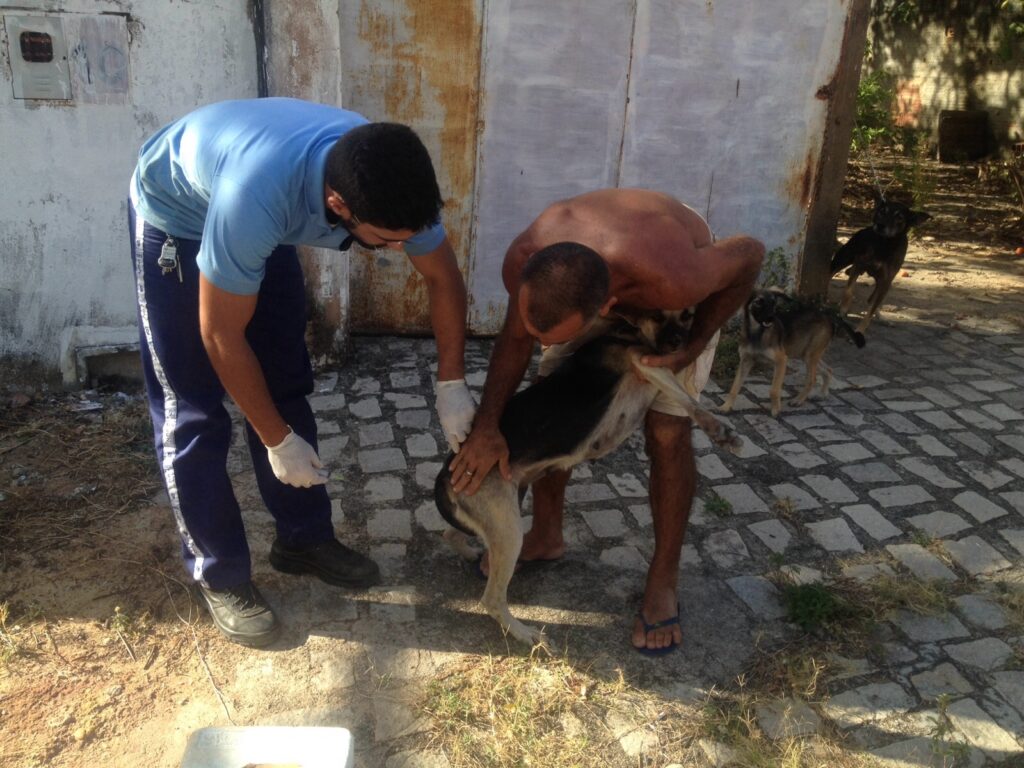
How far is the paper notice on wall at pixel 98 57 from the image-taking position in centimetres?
453

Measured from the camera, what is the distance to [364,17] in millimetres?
5438

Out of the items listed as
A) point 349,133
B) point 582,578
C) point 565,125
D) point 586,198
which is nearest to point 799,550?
point 582,578

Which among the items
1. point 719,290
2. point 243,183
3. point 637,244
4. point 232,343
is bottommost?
point 232,343

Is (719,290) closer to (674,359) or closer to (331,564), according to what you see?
(674,359)

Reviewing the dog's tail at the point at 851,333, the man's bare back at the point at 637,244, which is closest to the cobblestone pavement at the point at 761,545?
the dog's tail at the point at 851,333

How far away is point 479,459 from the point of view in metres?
2.95

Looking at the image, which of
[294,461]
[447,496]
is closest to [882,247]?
[447,496]

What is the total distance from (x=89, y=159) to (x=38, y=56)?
57cm

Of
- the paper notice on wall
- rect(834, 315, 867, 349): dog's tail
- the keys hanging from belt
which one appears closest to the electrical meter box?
the paper notice on wall

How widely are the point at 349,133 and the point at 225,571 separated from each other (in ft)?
5.61

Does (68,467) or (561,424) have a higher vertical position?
(561,424)

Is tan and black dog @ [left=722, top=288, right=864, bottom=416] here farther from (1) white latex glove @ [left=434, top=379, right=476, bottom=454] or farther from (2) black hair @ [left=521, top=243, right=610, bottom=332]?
(2) black hair @ [left=521, top=243, right=610, bottom=332]

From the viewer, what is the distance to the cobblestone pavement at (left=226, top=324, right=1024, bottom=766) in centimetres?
305

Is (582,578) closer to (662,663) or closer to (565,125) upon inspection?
(662,663)
